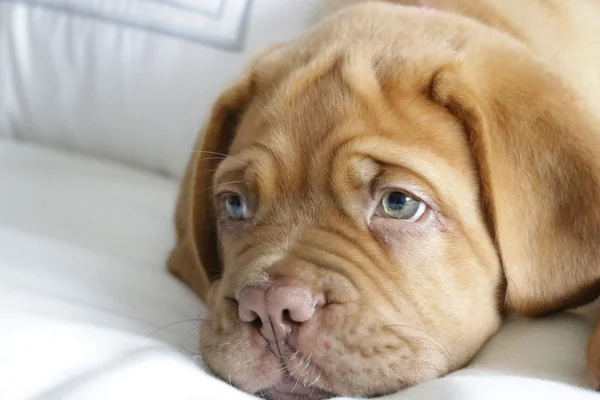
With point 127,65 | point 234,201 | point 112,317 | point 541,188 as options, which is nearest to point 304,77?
point 234,201

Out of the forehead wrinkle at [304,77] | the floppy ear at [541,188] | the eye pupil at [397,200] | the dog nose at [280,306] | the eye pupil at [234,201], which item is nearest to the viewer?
the dog nose at [280,306]

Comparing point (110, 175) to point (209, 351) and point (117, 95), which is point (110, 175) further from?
point (209, 351)

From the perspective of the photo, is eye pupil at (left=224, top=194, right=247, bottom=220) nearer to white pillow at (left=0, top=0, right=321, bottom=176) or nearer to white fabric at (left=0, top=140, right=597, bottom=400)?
white fabric at (left=0, top=140, right=597, bottom=400)

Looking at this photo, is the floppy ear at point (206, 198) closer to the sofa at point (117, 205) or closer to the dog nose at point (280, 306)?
the sofa at point (117, 205)

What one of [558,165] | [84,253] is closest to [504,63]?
[558,165]

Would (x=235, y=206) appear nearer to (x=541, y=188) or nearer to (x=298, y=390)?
(x=298, y=390)

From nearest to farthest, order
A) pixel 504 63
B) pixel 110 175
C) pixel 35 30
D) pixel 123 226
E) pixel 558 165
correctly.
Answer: pixel 558 165, pixel 504 63, pixel 123 226, pixel 110 175, pixel 35 30

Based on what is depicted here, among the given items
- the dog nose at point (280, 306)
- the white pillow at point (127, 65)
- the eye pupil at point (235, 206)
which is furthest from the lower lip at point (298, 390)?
the white pillow at point (127, 65)
